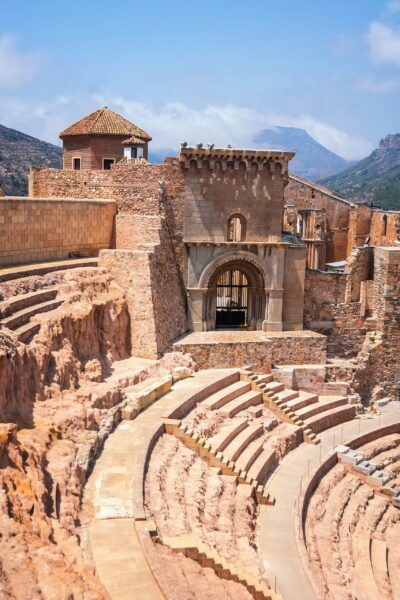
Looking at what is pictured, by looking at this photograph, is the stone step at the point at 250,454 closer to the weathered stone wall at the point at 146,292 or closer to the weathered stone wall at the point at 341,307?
the weathered stone wall at the point at 146,292

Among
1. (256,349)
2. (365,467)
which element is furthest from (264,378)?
(365,467)

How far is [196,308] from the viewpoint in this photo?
76.0 feet

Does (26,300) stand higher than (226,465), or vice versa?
(26,300)

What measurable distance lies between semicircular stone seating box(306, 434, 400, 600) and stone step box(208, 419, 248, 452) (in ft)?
8.46

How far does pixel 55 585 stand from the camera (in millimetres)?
7926

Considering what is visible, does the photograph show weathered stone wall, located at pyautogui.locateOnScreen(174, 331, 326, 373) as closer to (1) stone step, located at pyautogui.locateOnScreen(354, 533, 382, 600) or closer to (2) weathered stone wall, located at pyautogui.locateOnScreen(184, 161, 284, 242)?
(2) weathered stone wall, located at pyautogui.locateOnScreen(184, 161, 284, 242)

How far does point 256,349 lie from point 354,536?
7562 mm

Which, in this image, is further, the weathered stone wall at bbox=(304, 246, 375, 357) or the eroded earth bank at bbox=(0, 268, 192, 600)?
the weathered stone wall at bbox=(304, 246, 375, 357)

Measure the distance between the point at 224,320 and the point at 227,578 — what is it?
606 inches

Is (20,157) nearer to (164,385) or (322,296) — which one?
(322,296)

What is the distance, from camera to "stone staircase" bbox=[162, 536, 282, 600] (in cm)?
1085

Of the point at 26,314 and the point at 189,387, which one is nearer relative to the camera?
the point at 26,314

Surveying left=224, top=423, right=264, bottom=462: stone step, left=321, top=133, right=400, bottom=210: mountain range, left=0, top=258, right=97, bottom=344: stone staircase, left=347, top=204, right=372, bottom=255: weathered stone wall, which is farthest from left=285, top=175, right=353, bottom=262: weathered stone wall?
left=321, top=133, right=400, bottom=210: mountain range

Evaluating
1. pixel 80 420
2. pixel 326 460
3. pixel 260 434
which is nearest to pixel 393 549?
pixel 326 460
